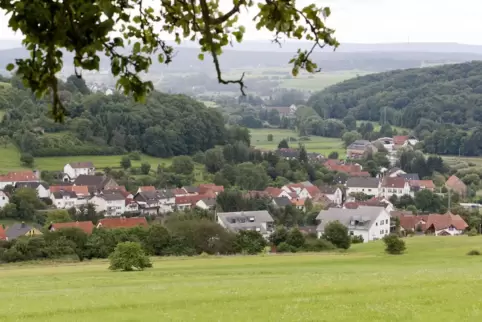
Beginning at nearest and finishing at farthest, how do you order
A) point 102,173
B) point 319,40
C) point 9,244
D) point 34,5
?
1. point 34,5
2. point 319,40
3. point 9,244
4. point 102,173

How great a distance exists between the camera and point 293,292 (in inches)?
661

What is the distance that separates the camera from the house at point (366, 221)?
5953cm

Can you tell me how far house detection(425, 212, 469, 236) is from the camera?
57609mm

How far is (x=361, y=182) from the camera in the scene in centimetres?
9438

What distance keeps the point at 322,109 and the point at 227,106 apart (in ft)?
93.8

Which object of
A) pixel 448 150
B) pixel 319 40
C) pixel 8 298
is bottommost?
pixel 448 150

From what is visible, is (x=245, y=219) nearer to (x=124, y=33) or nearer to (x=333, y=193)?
(x=333, y=193)

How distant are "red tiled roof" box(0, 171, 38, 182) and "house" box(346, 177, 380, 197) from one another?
35.6m

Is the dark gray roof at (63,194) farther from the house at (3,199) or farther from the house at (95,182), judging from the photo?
the house at (3,199)

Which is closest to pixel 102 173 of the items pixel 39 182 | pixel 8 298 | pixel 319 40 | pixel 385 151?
pixel 39 182

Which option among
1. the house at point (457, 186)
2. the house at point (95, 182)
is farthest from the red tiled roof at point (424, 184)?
the house at point (95, 182)

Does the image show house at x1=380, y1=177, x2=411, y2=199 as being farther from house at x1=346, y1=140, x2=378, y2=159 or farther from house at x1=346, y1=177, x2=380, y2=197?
house at x1=346, y1=140, x2=378, y2=159

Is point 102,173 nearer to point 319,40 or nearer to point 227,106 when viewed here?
point 319,40

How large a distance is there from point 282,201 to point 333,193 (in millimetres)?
11853
